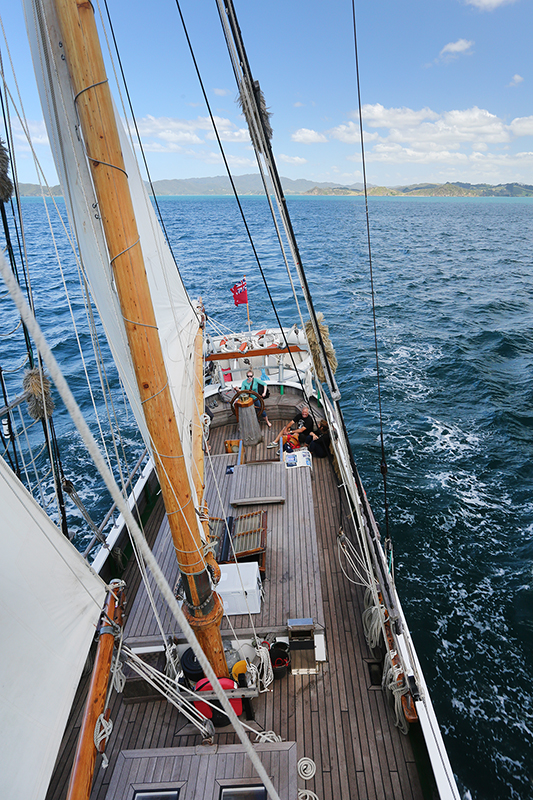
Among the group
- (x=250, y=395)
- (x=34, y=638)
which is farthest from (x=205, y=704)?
(x=250, y=395)

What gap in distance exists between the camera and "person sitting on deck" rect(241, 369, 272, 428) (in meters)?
11.7

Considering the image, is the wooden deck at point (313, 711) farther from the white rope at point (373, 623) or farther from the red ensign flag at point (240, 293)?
the red ensign flag at point (240, 293)

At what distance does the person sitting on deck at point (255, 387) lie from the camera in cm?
1166

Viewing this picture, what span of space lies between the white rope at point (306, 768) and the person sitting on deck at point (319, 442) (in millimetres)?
5894

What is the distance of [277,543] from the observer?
24.9 ft

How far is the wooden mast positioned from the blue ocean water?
623 centimetres

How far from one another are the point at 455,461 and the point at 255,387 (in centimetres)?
720

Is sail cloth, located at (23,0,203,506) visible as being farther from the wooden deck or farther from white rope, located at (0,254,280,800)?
the wooden deck

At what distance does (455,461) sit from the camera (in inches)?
560

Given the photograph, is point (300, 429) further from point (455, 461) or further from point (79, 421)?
point (79, 421)

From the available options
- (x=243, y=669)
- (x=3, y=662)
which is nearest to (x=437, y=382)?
(x=243, y=669)

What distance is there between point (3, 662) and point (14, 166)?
4.26m

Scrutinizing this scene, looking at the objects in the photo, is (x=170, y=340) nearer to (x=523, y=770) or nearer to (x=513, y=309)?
(x=523, y=770)

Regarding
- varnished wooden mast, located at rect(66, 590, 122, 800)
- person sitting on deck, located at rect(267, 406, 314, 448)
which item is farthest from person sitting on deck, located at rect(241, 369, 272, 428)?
varnished wooden mast, located at rect(66, 590, 122, 800)
